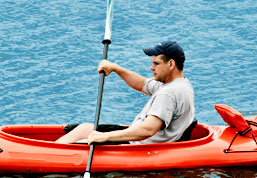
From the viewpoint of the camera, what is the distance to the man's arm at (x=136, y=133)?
3.91 m

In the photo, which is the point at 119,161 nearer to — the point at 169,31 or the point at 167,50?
the point at 167,50

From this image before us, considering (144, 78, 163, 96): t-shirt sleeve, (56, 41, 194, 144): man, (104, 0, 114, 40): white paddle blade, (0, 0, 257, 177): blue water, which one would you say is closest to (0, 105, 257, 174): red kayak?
(56, 41, 194, 144): man

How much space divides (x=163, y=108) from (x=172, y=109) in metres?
0.08

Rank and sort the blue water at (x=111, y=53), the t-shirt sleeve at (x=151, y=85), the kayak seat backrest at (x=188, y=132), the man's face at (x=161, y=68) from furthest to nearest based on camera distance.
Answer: the blue water at (x=111, y=53)
the t-shirt sleeve at (x=151, y=85)
the kayak seat backrest at (x=188, y=132)
the man's face at (x=161, y=68)

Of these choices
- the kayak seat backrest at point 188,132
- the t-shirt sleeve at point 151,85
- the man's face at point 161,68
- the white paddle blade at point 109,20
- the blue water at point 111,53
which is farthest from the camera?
the blue water at point 111,53

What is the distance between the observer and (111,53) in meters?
7.60

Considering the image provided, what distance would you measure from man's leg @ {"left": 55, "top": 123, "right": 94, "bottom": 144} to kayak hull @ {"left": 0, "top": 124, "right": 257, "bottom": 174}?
15 cm

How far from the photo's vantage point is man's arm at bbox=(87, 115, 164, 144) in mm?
3906

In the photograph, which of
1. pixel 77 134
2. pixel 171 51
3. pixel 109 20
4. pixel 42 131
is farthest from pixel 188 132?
pixel 109 20

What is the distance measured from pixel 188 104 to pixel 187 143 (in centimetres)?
37

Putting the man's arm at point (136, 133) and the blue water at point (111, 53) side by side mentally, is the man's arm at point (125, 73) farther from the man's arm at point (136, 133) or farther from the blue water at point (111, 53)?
the blue water at point (111, 53)

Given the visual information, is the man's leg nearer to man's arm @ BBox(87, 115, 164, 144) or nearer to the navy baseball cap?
man's arm @ BBox(87, 115, 164, 144)

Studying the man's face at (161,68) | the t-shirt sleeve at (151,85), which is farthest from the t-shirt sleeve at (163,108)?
the t-shirt sleeve at (151,85)

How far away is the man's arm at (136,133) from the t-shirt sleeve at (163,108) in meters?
0.04
